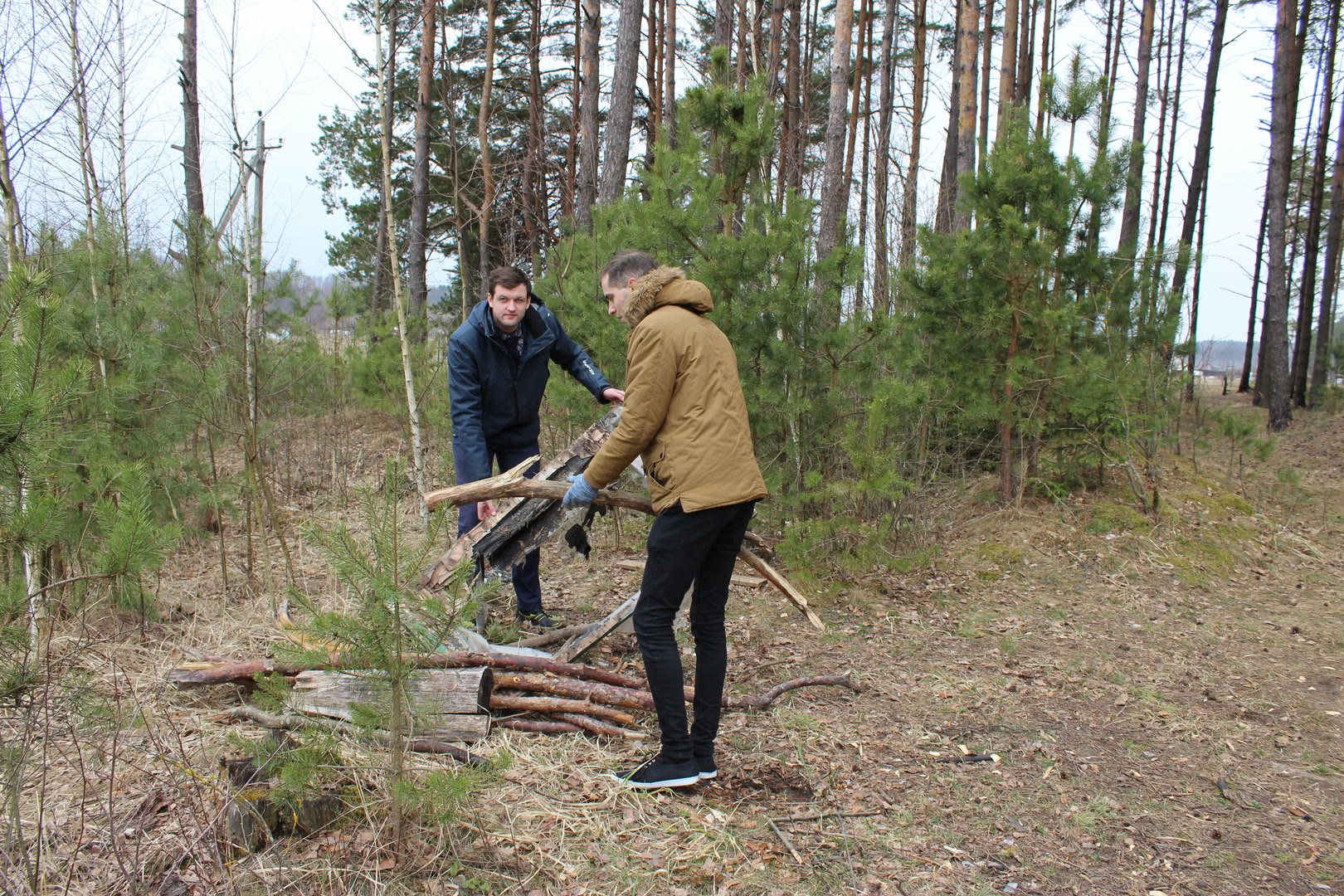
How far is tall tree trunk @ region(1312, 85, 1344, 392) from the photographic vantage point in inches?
564

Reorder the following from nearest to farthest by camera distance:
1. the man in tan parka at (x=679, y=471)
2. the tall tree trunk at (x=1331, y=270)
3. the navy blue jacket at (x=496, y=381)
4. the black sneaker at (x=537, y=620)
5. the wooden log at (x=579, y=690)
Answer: the man in tan parka at (x=679, y=471)
the wooden log at (x=579, y=690)
the navy blue jacket at (x=496, y=381)
the black sneaker at (x=537, y=620)
the tall tree trunk at (x=1331, y=270)

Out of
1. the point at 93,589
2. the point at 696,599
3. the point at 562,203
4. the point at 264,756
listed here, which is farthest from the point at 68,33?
the point at 562,203

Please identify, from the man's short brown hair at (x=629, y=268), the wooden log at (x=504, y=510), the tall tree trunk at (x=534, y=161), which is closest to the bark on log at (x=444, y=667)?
the wooden log at (x=504, y=510)

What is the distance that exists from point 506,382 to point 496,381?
56 millimetres

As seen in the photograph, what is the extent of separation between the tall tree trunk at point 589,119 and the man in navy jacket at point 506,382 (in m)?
5.59

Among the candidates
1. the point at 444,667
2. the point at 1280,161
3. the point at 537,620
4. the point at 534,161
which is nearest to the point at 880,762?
the point at 444,667

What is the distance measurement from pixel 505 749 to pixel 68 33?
17.7 feet

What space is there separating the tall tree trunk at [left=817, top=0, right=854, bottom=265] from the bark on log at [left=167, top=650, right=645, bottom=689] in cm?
545

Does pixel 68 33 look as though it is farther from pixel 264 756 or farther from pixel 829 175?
pixel 829 175

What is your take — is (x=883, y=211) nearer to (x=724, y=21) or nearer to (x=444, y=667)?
(x=724, y=21)

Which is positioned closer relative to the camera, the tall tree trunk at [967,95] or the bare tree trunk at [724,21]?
the tall tree trunk at [967,95]

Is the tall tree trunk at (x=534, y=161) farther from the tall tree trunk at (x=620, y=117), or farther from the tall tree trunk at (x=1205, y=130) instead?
the tall tree trunk at (x=1205, y=130)

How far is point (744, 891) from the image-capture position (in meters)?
2.40

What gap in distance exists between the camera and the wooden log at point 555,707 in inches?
130
